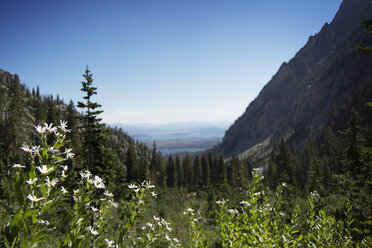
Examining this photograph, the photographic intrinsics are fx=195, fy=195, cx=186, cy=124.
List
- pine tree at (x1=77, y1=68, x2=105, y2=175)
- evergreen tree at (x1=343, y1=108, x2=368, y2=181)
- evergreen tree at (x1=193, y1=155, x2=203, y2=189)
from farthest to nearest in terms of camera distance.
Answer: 1. evergreen tree at (x1=193, y1=155, x2=203, y2=189)
2. evergreen tree at (x1=343, y1=108, x2=368, y2=181)
3. pine tree at (x1=77, y1=68, x2=105, y2=175)

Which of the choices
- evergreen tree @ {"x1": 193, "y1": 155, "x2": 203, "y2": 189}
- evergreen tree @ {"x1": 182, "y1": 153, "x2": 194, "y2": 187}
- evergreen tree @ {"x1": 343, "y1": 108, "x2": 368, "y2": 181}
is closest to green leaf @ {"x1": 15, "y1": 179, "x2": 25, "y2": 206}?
evergreen tree @ {"x1": 343, "y1": 108, "x2": 368, "y2": 181}

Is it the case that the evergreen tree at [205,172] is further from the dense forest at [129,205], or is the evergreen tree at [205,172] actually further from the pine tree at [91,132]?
the pine tree at [91,132]

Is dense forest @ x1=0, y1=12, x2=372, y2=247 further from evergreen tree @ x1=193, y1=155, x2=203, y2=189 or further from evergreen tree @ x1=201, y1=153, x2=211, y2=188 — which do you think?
evergreen tree @ x1=193, y1=155, x2=203, y2=189

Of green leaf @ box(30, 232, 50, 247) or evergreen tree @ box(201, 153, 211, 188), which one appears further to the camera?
evergreen tree @ box(201, 153, 211, 188)

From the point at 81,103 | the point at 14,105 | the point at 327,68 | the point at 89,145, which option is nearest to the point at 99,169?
the point at 89,145

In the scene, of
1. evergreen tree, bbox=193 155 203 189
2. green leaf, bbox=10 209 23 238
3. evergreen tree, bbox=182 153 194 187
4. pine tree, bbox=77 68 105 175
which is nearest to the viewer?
green leaf, bbox=10 209 23 238

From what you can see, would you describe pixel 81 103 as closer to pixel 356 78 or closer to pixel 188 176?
pixel 188 176

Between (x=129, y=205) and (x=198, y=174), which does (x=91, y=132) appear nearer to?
(x=129, y=205)

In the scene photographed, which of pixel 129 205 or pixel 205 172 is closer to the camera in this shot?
pixel 129 205

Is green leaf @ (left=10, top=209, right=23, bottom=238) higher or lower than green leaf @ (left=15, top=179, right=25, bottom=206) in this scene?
lower

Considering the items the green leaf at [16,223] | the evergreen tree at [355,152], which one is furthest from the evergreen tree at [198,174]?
the green leaf at [16,223]

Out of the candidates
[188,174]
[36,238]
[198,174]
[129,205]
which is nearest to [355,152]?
[129,205]

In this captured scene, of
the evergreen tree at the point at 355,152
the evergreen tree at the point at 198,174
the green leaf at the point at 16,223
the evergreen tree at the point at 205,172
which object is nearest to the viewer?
the green leaf at the point at 16,223

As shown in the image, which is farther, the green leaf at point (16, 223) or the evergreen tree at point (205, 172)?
the evergreen tree at point (205, 172)
